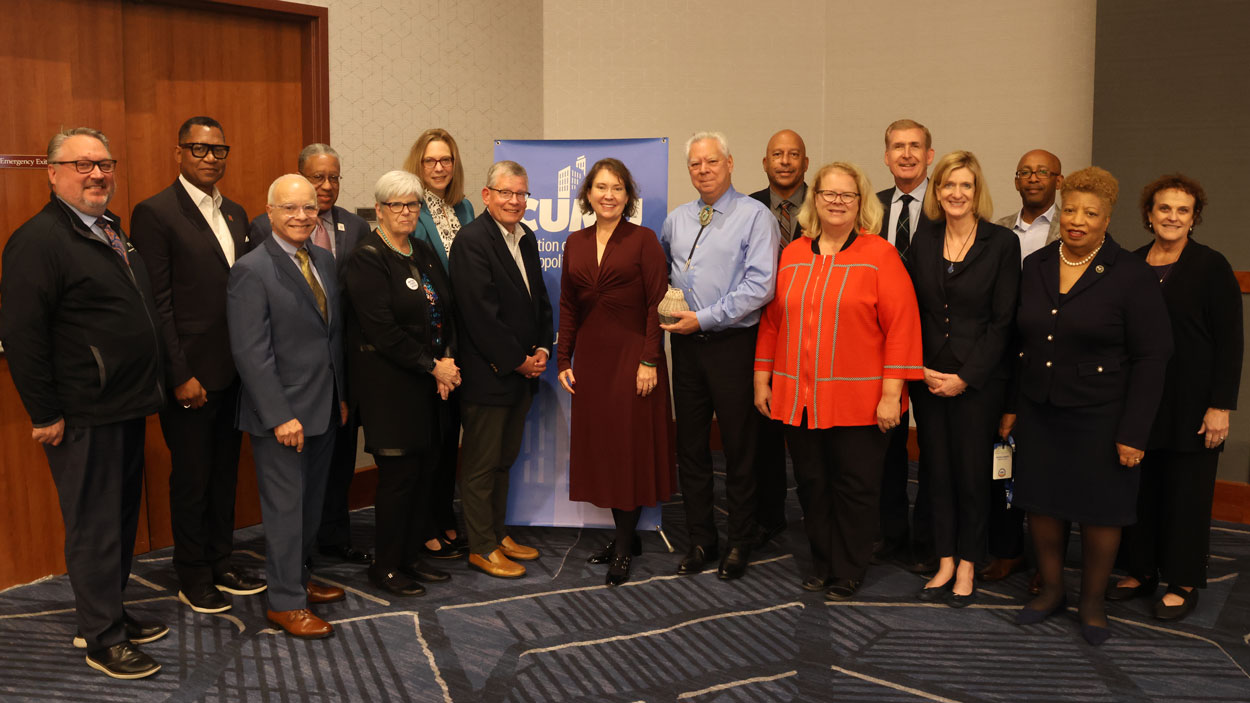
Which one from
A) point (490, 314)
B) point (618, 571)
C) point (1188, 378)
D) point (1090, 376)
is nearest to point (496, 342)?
point (490, 314)

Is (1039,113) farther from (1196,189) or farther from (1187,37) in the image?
(1196,189)

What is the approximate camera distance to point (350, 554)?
A: 13.0ft

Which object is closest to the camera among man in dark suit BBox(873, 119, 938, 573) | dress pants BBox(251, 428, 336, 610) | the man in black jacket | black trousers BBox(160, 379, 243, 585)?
the man in black jacket

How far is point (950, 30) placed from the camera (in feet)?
18.2

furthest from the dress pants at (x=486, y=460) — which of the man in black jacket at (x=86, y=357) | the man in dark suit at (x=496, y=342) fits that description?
the man in black jacket at (x=86, y=357)

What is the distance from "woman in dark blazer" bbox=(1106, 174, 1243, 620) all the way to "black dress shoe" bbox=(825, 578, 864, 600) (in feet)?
3.51

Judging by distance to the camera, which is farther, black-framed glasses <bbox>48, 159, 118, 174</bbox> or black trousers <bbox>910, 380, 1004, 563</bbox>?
black trousers <bbox>910, 380, 1004, 563</bbox>

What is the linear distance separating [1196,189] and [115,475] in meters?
3.76

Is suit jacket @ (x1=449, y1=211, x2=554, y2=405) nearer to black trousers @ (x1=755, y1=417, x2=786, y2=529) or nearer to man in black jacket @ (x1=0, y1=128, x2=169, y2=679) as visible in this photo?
man in black jacket @ (x1=0, y1=128, x2=169, y2=679)

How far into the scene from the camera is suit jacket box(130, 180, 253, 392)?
3225 millimetres

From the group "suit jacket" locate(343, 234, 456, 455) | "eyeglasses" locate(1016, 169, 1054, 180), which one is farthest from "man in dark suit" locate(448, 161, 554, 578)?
"eyeglasses" locate(1016, 169, 1054, 180)

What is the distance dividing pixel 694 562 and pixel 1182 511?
5.96 ft

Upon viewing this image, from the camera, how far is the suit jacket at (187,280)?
3.22 meters

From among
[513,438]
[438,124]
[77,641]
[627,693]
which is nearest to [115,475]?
[77,641]
